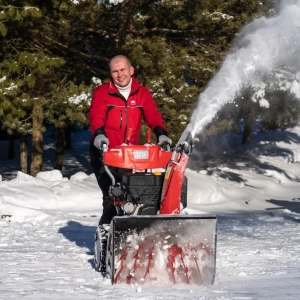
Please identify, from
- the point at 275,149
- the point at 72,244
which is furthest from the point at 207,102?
the point at 275,149

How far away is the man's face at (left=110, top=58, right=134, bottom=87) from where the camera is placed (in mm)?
5602

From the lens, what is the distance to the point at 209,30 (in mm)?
15297

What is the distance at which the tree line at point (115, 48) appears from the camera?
14.5 m

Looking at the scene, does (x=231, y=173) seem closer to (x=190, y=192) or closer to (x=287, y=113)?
(x=287, y=113)

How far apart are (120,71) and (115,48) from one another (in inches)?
406

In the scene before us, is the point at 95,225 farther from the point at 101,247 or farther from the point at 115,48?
the point at 115,48

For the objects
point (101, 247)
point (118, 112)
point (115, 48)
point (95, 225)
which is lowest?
point (95, 225)

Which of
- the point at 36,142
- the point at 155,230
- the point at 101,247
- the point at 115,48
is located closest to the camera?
the point at 155,230

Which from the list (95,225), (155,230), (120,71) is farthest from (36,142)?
(155,230)

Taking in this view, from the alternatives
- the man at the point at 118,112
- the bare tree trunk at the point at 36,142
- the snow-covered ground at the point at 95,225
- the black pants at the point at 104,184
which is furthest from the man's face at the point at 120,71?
the bare tree trunk at the point at 36,142

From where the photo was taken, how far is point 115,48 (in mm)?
15758

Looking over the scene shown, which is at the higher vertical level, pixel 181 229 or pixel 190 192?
pixel 181 229

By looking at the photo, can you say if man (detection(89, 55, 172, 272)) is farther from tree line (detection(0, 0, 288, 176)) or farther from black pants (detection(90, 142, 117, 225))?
tree line (detection(0, 0, 288, 176))

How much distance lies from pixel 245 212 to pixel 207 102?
7538 mm
